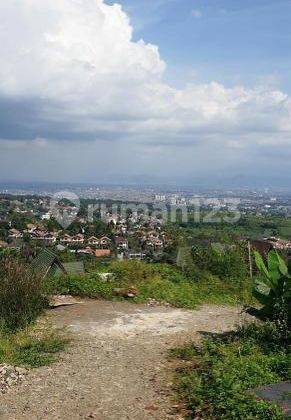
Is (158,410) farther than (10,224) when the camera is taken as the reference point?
No

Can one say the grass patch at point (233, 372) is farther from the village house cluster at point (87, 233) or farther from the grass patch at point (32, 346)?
the village house cluster at point (87, 233)

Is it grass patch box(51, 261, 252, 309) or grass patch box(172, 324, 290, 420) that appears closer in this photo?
grass patch box(172, 324, 290, 420)

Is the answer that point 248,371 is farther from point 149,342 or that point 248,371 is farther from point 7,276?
point 7,276

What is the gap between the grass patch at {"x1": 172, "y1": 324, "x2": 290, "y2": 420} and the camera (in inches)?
169

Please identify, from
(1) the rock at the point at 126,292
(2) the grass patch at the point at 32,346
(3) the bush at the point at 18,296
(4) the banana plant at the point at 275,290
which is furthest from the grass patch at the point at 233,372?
(1) the rock at the point at 126,292

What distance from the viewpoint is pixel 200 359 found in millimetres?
5895

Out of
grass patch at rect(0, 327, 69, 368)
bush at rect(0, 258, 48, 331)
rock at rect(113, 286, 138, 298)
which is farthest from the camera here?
rock at rect(113, 286, 138, 298)

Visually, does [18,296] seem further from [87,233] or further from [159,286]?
[87,233]

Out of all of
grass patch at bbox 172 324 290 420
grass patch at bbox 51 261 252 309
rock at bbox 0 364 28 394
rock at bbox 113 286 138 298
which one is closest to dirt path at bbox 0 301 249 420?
rock at bbox 0 364 28 394

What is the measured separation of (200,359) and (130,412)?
161 centimetres

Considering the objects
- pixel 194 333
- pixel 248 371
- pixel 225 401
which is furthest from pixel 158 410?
pixel 194 333

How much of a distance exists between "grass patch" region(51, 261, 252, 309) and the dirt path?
96cm

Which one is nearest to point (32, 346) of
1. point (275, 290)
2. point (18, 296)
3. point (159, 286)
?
point (18, 296)

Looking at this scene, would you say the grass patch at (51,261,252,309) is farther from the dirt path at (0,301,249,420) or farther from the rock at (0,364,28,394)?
the rock at (0,364,28,394)
